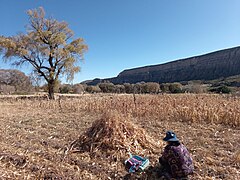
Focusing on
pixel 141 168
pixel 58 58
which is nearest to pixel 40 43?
pixel 58 58

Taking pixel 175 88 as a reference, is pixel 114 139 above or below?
below

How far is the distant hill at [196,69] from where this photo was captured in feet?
206

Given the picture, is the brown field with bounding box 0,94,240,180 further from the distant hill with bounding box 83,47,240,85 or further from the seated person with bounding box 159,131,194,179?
the distant hill with bounding box 83,47,240,85

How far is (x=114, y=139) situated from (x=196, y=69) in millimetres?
77469

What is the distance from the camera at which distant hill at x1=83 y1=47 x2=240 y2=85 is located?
206 feet

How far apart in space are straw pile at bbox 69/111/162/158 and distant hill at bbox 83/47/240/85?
6138cm

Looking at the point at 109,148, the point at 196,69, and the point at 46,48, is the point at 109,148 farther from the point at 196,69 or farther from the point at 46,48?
the point at 196,69

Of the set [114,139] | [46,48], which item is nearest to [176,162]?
[114,139]

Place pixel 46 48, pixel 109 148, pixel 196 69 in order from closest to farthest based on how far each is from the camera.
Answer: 1. pixel 109 148
2. pixel 46 48
3. pixel 196 69

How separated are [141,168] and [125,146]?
2.79 feet

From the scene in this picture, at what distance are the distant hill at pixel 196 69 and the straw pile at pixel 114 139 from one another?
6138 centimetres

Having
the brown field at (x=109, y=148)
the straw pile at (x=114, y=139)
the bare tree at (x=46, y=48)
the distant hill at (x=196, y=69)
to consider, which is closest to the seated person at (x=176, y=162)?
the brown field at (x=109, y=148)

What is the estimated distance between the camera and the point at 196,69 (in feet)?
240

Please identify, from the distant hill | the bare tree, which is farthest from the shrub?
the distant hill
